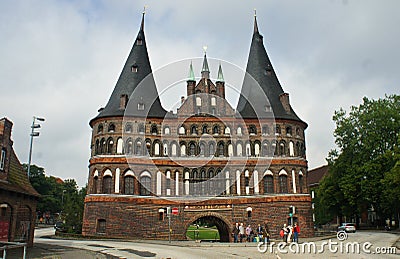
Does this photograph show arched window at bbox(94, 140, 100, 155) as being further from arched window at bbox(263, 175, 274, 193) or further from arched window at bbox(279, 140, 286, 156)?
arched window at bbox(279, 140, 286, 156)

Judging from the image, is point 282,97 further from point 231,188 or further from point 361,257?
point 361,257

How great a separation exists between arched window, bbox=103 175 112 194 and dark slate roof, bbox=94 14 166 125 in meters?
5.94

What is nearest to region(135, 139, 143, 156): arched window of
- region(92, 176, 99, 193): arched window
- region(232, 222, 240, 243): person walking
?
region(92, 176, 99, 193): arched window

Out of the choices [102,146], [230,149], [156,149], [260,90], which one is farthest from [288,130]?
[102,146]

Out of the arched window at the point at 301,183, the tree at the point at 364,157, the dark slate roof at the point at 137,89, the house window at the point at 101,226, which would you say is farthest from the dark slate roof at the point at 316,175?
the house window at the point at 101,226

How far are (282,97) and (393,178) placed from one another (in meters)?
12.7

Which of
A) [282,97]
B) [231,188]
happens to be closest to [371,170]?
[282,97]

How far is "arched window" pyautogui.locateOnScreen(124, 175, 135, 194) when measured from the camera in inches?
1468

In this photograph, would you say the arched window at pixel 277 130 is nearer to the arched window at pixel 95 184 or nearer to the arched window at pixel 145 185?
the arched window at pixel 145 185

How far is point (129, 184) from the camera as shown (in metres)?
37.5

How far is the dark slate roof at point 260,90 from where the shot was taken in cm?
4012

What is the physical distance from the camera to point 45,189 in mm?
74125

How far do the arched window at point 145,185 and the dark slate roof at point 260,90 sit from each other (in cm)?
1103

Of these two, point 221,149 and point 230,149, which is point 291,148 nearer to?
point 230,149
